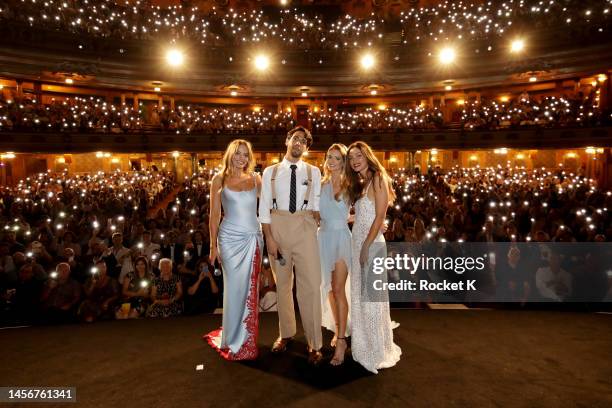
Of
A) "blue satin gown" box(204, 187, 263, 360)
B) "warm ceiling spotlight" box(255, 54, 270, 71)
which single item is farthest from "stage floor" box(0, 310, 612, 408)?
"warm ceiling spotlight" box(255, 54, 270, 71)

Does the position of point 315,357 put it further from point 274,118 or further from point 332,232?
point 274,118

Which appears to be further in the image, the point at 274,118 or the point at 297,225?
the point at 274,118

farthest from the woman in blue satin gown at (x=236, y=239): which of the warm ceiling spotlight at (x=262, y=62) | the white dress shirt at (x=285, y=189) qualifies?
the warm ceiling spotlight at (x=262, y=62)

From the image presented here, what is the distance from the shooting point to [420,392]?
361 centimetres

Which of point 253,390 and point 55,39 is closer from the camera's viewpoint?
point 253,390

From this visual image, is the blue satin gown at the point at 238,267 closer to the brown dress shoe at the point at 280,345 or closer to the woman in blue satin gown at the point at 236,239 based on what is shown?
the woman in blue satin gown at the point at 236,239

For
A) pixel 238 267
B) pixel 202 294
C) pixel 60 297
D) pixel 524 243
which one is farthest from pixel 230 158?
pixel 524 243

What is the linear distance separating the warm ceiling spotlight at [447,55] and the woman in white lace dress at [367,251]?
2486 centimetres

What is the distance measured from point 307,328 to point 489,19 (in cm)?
2705

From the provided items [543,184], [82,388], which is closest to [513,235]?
[82,388]

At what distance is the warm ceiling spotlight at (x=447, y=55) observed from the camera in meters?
26.1

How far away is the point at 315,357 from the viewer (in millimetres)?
4195

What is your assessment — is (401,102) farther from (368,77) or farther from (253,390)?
(253,390)

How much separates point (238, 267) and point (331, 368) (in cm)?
136
